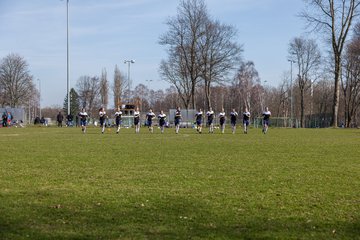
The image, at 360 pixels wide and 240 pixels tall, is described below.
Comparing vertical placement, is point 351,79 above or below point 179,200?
above

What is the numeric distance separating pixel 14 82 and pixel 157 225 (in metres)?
91.8

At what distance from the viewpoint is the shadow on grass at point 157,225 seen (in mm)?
6090

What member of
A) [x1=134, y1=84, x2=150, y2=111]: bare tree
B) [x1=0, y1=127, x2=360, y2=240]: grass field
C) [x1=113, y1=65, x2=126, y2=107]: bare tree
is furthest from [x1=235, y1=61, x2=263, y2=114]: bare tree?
[x1=0, y1=127, x2=360, y2=240]: grass field

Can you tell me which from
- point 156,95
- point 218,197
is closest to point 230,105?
point 156,95

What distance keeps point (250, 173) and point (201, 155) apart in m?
5.04

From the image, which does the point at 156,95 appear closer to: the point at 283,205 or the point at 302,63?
the point at 302,63

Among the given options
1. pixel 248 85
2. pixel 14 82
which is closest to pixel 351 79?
pixel 248 85

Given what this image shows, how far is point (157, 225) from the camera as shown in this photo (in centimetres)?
657

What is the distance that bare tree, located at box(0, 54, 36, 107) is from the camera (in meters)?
91.5

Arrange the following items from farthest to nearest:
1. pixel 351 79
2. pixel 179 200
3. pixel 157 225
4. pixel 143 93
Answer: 1. pixel 143 93
2. pixel 351 79
3. pixel 179 200
4. pixel 157 225

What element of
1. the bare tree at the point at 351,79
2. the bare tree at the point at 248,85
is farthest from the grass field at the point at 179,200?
the bare tree at the point at 248,85

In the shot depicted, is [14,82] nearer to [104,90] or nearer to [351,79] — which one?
[104,90]

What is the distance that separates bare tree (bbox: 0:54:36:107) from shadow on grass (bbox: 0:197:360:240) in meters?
89.9

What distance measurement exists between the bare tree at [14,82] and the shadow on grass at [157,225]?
8991 cm
